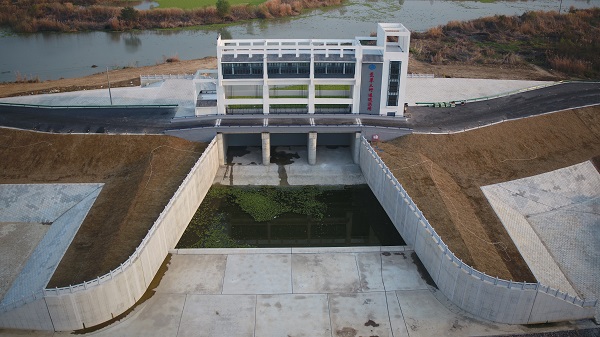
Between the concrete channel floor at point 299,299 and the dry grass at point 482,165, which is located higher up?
the dry grass at point 482,165

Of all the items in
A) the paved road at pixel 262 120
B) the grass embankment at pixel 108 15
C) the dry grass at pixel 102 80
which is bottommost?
the dry grass at pixel 102 80

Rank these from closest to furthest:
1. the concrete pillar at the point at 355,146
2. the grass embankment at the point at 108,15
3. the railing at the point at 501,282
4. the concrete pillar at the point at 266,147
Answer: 1. the railing at the point at 501,282
2. the concrete pillar at the point at 266,147
3. the concrete pillar at the point at 355,146
4. the grass embankment at the point at 108,15

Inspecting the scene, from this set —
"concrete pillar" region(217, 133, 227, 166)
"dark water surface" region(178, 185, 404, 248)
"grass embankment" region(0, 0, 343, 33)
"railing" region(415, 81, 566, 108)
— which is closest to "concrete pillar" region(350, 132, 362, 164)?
"dark water surface" region(178, 185, 404, 248)

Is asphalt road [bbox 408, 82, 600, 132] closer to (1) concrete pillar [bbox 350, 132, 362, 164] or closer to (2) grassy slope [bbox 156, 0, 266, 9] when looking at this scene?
(1) concrete pillar [bbox 350, 132, 362, 164]

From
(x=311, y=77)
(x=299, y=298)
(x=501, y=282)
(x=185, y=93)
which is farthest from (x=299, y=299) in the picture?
(x=185, y=93)

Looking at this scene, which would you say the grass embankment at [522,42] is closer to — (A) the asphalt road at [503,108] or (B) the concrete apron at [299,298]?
(A) the asphalt road at [503,108]

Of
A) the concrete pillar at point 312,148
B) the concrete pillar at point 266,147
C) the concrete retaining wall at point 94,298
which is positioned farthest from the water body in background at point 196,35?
the concrete retaining wall at point 94,298

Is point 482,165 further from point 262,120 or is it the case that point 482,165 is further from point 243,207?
point 243,207
